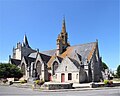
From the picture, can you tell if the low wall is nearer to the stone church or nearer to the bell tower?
the stone church

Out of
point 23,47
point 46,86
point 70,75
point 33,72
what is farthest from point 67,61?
point 23,47

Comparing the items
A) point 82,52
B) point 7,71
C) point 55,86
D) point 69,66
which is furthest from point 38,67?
point 55,86

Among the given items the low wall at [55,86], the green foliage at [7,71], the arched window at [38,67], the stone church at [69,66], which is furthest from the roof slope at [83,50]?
the low wall at [55,86]

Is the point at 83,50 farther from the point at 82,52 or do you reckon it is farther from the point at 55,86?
the point at 55,86

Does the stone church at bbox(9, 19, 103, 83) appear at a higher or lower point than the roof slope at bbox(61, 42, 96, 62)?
lower

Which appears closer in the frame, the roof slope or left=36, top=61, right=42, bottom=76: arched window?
the roof slope

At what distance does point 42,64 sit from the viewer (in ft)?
157

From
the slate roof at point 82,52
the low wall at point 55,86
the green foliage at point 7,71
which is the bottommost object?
the low wall at point 55,86

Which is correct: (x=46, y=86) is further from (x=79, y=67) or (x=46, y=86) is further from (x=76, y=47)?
(x=76, y=47)

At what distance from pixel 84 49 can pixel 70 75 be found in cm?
828

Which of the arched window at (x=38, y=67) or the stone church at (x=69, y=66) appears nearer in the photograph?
the stone church at (x=69, y=66)

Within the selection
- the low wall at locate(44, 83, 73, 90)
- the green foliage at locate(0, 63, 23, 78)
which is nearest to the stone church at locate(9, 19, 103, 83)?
the green foliage at locate(0, 63, 23, 78)

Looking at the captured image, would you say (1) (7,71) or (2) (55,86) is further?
(1) (7,71)

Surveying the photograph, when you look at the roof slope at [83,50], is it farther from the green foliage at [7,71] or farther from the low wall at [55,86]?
the low wall at [55,86]
